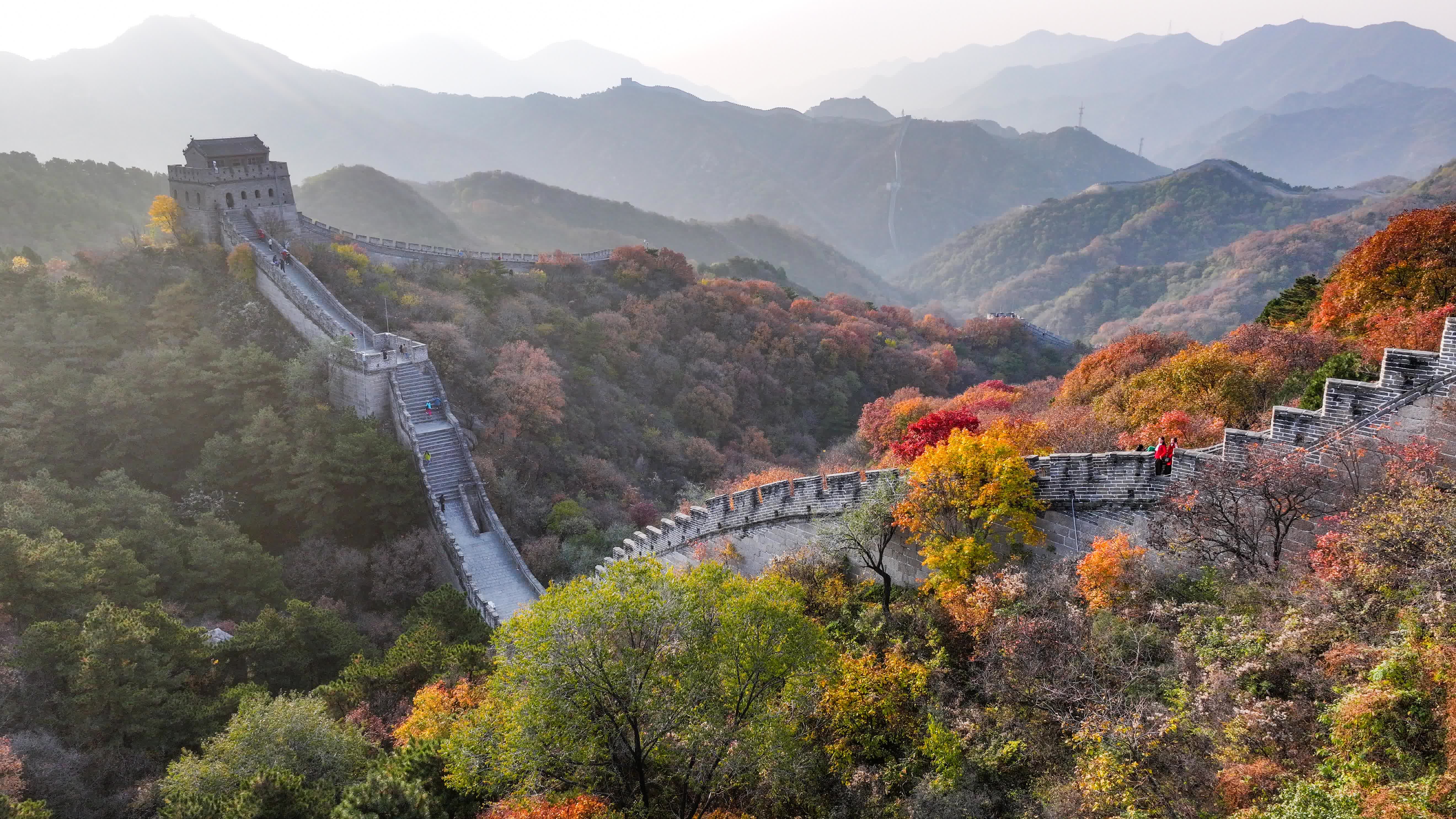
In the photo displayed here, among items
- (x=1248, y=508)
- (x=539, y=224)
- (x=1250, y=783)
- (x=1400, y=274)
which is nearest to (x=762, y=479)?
(x=1248, y=508)

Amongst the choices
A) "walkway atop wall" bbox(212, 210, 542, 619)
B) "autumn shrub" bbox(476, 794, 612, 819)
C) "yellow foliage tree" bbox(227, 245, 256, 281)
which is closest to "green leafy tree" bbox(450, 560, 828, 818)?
"autumn shrub" bbox(476, 794, 612, 819)

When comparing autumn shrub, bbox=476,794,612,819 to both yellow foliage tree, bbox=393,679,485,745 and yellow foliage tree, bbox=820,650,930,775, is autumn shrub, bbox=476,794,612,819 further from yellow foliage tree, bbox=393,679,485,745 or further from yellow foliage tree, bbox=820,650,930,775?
yellow foliage tree, bbox=820,650,930,775

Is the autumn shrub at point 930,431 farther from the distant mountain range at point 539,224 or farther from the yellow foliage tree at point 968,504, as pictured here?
the distant mountain range at point 539,224

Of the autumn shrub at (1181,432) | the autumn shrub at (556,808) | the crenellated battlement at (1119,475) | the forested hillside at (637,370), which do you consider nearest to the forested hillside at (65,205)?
the forested hillside at (637,370)

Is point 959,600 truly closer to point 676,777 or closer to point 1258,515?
point 1258,515

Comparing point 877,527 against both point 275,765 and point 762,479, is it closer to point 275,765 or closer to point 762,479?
point 762,479

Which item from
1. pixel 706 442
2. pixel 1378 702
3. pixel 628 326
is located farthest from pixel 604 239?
pixel 1378 702

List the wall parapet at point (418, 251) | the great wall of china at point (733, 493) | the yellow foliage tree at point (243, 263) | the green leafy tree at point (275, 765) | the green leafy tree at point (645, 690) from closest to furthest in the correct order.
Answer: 1. the green leafy tree at point (645, 690)
2. the green leafy tree at point (275, 765)
3. the great wall of china at point (733, 493)
4. the yellow foliage tree at point (243, 263)
5. the wall parapet at point (418, 251)
